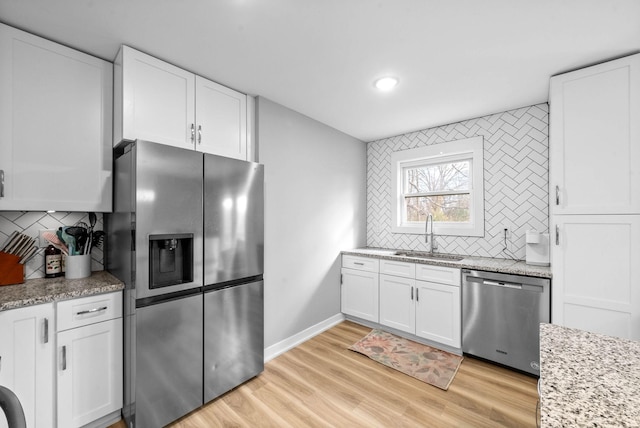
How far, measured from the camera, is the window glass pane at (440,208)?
3361 mm

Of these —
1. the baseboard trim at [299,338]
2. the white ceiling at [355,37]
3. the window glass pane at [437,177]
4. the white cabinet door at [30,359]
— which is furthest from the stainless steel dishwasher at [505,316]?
the white cabinet door at [30,359]

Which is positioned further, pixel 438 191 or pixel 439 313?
pixel 438 191

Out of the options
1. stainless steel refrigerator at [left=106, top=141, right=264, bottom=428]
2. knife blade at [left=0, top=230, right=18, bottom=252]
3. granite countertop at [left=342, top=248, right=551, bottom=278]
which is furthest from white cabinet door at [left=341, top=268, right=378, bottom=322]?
knife blade at [left=0, top=230, right=18, bottom=252]

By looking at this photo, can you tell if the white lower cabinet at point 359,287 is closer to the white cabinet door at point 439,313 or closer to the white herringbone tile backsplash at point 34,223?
the white cabinet door at point 439,313

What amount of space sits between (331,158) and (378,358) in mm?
2296

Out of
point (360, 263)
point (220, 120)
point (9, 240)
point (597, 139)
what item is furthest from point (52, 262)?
point (597, 139)

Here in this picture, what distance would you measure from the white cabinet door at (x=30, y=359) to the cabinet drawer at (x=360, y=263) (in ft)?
9.03

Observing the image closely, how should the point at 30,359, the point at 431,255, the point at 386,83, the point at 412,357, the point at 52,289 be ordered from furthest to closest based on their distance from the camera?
the point at 431,255 → the point at 412,357 → the point at 386,83 → the point at 52,289 → the point at 30,359

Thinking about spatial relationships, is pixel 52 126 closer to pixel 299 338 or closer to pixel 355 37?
pixel 355 37

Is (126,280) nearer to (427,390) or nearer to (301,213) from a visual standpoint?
(301,213)

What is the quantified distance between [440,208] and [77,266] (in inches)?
143

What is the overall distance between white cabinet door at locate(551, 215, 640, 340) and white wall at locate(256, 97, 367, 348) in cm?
215

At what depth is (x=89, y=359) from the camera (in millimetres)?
1686

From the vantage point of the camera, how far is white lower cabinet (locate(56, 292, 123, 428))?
5.24 feet
